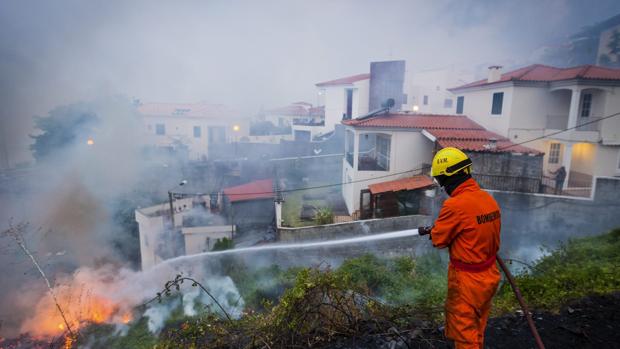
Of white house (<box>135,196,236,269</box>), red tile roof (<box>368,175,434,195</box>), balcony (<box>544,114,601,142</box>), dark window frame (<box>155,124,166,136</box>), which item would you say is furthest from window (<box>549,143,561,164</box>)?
dark window frame (<box>155,124,166,136</box>)

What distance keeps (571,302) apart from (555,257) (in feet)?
12.2

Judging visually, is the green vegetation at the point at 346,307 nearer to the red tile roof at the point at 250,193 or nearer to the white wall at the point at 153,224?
the red tile roof at the point at 250,193

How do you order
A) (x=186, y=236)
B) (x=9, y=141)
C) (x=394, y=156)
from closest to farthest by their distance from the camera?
(x=394, y=156) < (x=186, y=236) < (x=9, y=141)

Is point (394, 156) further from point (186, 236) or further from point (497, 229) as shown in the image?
point (497, 229)

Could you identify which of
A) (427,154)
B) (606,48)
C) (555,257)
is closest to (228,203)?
(427,154)

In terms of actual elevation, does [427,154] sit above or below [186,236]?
above

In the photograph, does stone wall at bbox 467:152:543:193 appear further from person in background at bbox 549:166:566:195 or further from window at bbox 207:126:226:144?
window at bbox 207:126:226:144

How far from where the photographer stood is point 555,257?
26.3 ft

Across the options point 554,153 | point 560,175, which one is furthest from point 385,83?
point 560,175

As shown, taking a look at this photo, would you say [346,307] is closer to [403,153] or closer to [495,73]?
[403,153]

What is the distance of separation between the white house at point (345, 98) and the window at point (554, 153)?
46.8ft

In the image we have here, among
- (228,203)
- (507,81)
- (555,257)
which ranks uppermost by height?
(507,81)

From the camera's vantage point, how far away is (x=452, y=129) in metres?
16.6

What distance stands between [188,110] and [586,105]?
3807 cm
